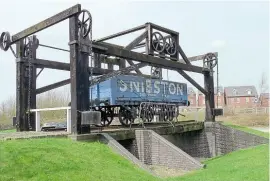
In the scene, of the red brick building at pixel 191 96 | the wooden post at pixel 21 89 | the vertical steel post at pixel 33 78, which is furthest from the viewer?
the red brick building at pixel 191 96

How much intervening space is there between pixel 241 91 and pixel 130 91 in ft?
220

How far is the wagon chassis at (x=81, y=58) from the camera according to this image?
1027 centimetres

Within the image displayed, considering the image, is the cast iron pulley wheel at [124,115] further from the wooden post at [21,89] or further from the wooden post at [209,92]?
the wooden post at [209,92]

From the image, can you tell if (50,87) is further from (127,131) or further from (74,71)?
(74,71)

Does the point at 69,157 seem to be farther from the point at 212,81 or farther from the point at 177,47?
the point at 212,81

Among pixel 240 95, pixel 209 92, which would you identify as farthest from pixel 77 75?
pixel 240 95

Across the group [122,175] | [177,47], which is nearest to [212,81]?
[177,47]

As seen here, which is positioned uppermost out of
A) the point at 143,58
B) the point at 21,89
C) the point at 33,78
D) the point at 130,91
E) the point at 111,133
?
the point at 143,58

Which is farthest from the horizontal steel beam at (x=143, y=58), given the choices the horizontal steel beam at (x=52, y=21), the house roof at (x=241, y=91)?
the house roof at (x=241, y=91)

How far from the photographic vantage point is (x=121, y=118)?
15406mm

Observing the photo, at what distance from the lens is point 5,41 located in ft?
43.8

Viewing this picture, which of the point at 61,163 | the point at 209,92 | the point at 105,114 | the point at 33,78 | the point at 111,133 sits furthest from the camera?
the point at 209,92

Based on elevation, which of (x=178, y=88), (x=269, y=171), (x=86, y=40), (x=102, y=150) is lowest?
(x=269, y=171)

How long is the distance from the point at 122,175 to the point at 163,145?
12.5 feet
